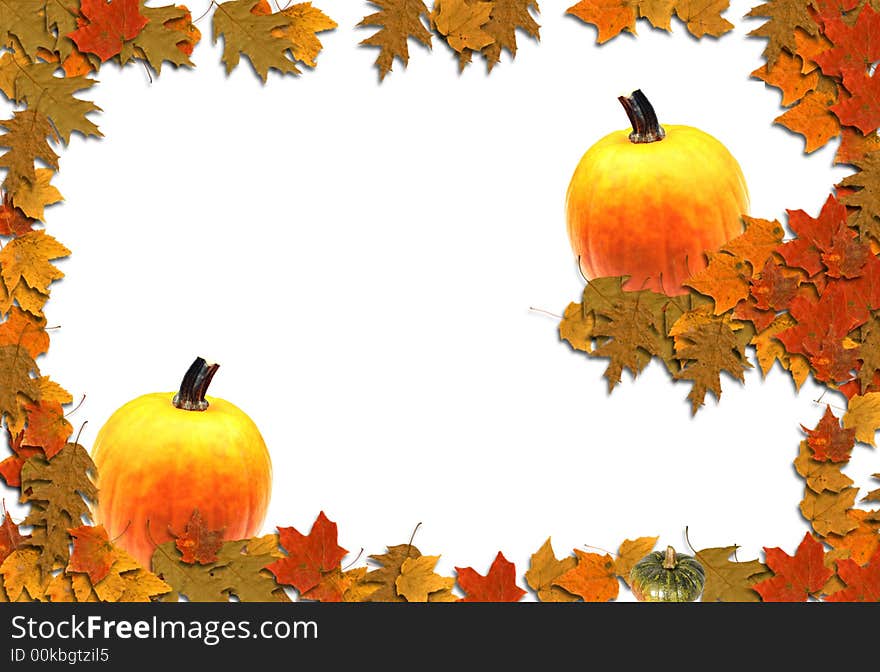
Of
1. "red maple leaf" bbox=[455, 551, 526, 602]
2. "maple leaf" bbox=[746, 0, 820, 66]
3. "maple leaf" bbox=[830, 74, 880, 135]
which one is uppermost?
"maple leaf" bbox=[746, 0, 820, 66]

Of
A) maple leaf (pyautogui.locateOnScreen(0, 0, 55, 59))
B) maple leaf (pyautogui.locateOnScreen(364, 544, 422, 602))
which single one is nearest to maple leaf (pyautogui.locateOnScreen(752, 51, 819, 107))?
maple leaf (pyautogui.locateOnScreen(364, 544, 422, 602))

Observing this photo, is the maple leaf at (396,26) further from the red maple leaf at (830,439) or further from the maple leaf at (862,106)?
the red maple leaf at (830,439)

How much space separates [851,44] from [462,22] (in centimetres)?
100

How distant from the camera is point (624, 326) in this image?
155 inches

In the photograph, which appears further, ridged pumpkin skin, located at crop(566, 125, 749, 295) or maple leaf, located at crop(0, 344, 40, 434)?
maple leaf, located at crop(0, 344, 40, 434)

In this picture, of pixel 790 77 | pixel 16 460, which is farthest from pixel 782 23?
pixel 16 460

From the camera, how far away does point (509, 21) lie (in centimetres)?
391

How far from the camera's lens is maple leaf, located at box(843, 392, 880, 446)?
3.90 metres

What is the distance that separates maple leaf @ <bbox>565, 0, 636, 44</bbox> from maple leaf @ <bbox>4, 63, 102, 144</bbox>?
1280 millimetres

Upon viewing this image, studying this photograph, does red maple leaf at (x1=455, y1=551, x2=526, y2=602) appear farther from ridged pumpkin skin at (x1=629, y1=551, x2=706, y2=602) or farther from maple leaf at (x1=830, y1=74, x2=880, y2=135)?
maple leaf at (x1=830, y1=74, x2=880, y2=135)

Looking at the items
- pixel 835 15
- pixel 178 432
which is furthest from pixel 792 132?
pixel 178 432

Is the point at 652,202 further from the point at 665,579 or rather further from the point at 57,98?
the point at 57,98

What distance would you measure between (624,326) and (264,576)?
45.1 inches

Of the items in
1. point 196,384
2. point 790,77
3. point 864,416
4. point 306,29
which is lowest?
point 864,416
